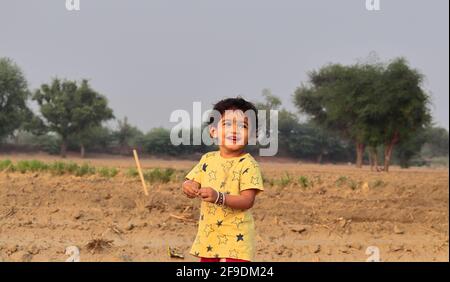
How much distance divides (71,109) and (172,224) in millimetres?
21545

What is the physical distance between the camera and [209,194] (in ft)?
7.09

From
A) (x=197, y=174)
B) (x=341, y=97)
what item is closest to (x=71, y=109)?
(x=341, y=97)

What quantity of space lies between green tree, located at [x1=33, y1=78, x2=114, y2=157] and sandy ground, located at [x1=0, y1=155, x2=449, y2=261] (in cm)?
1635

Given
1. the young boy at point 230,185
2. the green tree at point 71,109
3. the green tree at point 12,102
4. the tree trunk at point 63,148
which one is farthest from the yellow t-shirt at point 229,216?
the tree trunk at point 63,148

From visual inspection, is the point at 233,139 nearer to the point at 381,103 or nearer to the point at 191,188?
the point at 191,188

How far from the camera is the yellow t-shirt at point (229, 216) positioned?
2.33m

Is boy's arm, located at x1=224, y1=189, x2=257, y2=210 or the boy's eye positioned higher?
the boy's eye

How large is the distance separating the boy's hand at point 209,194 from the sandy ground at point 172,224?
286 centimetres

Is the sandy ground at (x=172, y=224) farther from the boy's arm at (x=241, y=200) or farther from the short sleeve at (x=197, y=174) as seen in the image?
the boy's arm at (x=241, y=200)

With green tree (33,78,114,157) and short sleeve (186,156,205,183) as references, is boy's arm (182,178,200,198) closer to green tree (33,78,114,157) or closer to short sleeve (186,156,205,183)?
short sleeve (186,156,205,183)

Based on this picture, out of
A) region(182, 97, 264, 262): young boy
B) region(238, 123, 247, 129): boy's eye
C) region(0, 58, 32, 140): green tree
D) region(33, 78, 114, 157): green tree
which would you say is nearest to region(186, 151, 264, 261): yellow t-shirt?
region(182, 97, 264, 262): young boy

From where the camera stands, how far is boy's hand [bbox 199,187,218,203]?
7.08ft
